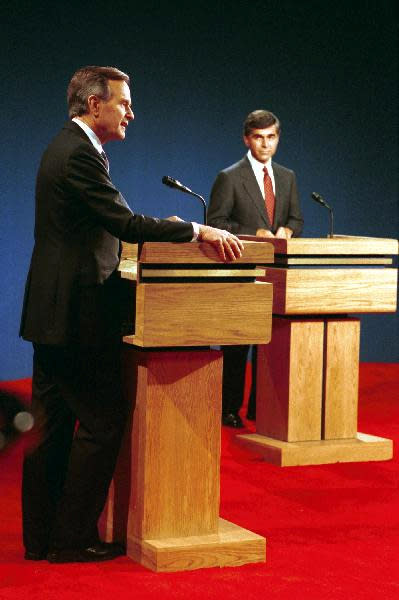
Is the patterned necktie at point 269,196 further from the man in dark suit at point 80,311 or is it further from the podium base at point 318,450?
the man in dark suit at point 80,311

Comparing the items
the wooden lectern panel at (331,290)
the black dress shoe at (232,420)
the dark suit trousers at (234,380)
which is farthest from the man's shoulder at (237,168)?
the black dress shoe at (232,420)

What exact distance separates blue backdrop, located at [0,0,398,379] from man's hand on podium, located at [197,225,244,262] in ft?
13.0

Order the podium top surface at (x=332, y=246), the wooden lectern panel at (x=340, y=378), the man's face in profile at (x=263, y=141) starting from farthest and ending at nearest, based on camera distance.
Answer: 1. the man's face in profile at (x=263, y=141)
2. the wooden lectern panel at (x=340, y=378)
3. the podium top surface at (x=332, y=246)

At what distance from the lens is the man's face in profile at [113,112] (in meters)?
3.13

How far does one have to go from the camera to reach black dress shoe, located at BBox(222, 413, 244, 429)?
5562 millimetres

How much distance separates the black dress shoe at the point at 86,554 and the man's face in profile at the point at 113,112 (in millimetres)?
1263

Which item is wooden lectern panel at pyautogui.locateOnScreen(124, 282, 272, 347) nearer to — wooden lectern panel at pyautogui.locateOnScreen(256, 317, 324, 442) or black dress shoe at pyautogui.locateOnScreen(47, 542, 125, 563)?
black dress shoe at pyautogui.locateOnScreen(47, 542, 125, 563)

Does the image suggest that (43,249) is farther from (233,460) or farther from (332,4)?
(332,4)

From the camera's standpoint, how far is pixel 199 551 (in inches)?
123

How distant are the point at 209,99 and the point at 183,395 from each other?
4727 millimetres

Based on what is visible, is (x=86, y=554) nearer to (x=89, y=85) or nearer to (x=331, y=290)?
(x=89, y=85)

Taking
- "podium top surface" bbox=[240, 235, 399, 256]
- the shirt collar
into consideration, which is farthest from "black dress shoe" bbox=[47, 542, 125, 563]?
"podium top surface" bbox=[240, 235, 399, 256]

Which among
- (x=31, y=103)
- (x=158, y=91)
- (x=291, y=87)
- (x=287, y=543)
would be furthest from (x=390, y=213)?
(x=287, y=543)

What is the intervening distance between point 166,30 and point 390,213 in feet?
7.76
